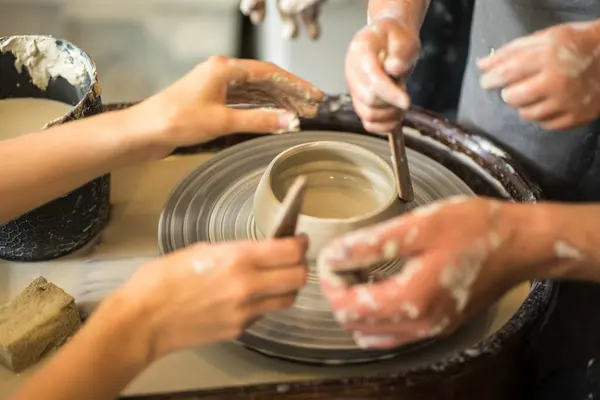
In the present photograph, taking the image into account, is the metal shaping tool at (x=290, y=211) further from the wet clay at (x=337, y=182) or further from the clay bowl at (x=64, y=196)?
the clay bowl at (x=64, y=196)

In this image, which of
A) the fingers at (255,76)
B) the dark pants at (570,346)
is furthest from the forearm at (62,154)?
the dark pants at (570,346)

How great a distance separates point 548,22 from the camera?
121 centimetres

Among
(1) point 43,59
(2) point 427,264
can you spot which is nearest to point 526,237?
(2) point 427,264

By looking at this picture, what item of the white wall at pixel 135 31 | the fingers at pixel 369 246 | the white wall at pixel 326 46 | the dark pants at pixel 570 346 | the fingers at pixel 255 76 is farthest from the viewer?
the white wall at pixel 135 31

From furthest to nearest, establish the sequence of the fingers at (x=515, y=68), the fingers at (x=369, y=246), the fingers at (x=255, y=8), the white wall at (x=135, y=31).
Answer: the white wall at (x=135, y=31), the fingers at (x=255, y=8), the fingers at (x=515, y=68), the fingers at (x=369, y=246)

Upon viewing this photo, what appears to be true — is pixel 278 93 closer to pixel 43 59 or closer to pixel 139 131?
pixel 139 131

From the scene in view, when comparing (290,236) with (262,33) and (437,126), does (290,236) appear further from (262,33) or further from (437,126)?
(262,33)

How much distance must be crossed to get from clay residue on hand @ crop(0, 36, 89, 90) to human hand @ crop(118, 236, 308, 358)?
66 centimetres

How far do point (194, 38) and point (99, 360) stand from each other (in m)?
1.48

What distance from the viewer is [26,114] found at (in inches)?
54.2

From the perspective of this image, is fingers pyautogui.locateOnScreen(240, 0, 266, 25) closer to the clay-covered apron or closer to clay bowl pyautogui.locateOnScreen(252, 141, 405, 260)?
clay bowl pyautogui.locateOnScreen(252, 141, 405, 260)

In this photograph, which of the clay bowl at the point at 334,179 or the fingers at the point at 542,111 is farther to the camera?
the clay bowl at the point at 334,179

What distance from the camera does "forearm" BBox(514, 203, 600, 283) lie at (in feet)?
2.75

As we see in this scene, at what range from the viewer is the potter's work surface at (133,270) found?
40.9 inches
